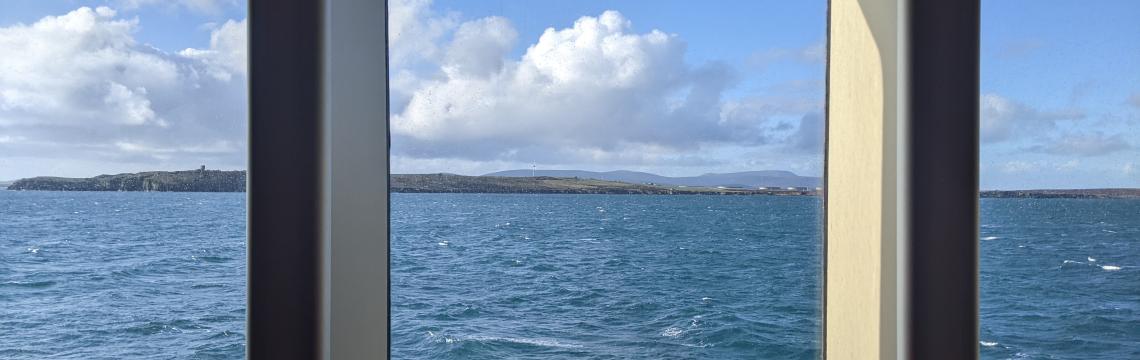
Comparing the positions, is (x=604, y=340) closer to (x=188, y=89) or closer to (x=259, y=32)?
(x=188, y=89)

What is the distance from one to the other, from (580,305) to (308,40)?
13925 mm

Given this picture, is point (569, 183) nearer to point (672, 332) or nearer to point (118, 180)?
point (672, 332)

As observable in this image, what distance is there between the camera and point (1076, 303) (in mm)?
10375

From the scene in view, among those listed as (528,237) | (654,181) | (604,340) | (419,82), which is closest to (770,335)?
(604,340)

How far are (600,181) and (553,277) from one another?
5025 mm

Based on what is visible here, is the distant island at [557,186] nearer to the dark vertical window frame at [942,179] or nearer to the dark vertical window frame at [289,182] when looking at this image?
the dark vertical window frame at [942,179]

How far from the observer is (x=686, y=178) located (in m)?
11.5

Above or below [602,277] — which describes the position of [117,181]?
above

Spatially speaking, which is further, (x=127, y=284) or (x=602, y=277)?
(x=602, y=277)

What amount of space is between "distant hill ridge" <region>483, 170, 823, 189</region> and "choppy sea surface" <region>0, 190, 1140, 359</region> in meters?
0.49

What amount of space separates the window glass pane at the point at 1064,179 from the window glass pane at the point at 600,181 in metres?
3.51

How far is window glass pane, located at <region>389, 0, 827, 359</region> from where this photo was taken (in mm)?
12906

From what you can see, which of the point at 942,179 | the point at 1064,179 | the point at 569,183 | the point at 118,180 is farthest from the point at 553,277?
the point at 942,179

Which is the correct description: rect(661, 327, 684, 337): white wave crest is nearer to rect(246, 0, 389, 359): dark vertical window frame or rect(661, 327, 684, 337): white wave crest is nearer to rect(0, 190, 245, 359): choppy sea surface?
rect(0, 190, 245, 359): choppy sea surface
